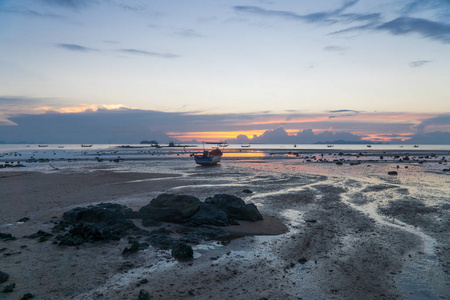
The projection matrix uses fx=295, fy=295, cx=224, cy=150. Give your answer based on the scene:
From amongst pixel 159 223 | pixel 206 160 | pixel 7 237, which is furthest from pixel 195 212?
pixel 206 160

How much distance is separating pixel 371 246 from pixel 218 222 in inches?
267

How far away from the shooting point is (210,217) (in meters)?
14.9

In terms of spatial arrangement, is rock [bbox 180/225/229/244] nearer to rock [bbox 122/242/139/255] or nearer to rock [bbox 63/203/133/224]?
rock [bbox 122/242/139/255]

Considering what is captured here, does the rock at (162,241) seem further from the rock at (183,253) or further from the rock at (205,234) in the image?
the rock at (183,253)

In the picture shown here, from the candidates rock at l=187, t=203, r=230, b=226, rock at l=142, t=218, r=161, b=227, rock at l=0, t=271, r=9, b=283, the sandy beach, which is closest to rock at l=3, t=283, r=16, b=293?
the sandy beach

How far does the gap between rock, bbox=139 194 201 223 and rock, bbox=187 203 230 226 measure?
0.35 m

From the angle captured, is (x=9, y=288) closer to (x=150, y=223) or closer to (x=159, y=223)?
(x=150, y=223)

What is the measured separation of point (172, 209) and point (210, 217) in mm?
2023

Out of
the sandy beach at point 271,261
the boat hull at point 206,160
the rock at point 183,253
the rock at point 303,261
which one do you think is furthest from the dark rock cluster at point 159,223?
the boat hull at point 206,160

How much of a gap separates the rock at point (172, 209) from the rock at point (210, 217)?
35 cm

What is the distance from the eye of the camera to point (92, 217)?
588 inches

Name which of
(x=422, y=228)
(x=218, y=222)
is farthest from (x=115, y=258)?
(x=422, y=228)

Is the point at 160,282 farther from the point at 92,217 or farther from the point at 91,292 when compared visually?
the point at 92,217

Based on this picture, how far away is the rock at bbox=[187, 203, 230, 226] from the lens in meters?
14.6
